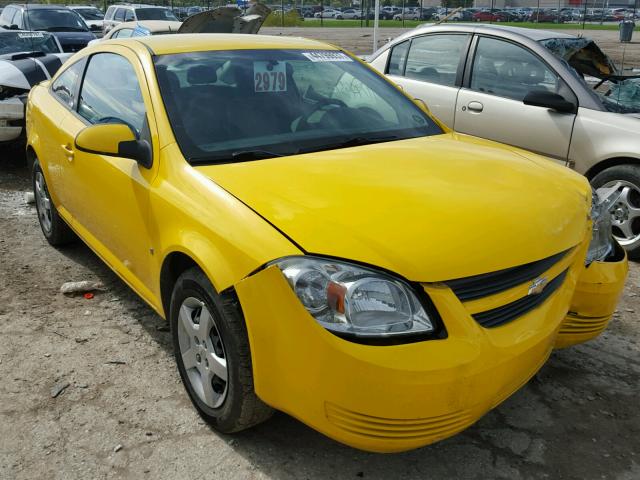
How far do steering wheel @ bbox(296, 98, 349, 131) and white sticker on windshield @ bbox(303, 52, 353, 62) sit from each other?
1.15 feet

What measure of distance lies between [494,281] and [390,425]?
0.63m

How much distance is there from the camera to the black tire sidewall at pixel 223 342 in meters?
2.44

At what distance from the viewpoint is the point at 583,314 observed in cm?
284

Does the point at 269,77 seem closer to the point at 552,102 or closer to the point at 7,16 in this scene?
the point at 552,102

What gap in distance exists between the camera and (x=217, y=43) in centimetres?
366

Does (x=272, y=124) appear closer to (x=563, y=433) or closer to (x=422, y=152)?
(x=422, y=152)

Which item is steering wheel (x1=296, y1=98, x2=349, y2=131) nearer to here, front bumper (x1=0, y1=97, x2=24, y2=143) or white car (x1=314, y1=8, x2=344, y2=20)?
front bumper (x1=0, y1=97, x2=24, y2=143)

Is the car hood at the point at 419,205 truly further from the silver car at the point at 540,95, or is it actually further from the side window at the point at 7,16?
the side window at the point at 7,16

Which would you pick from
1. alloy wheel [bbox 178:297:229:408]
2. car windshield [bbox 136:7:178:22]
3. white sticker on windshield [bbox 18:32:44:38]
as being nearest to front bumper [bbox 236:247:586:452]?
alloy wheel [bbox 178:297:229:408]

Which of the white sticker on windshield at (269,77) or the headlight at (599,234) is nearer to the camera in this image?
the headlight at (599,234)

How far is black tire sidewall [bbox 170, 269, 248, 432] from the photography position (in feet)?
8.02

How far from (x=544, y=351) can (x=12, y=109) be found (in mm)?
6535

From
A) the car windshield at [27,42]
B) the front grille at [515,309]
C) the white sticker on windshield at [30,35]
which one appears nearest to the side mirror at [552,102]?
the front grille at [515,309]

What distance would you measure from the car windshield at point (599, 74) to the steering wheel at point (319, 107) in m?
2.67
